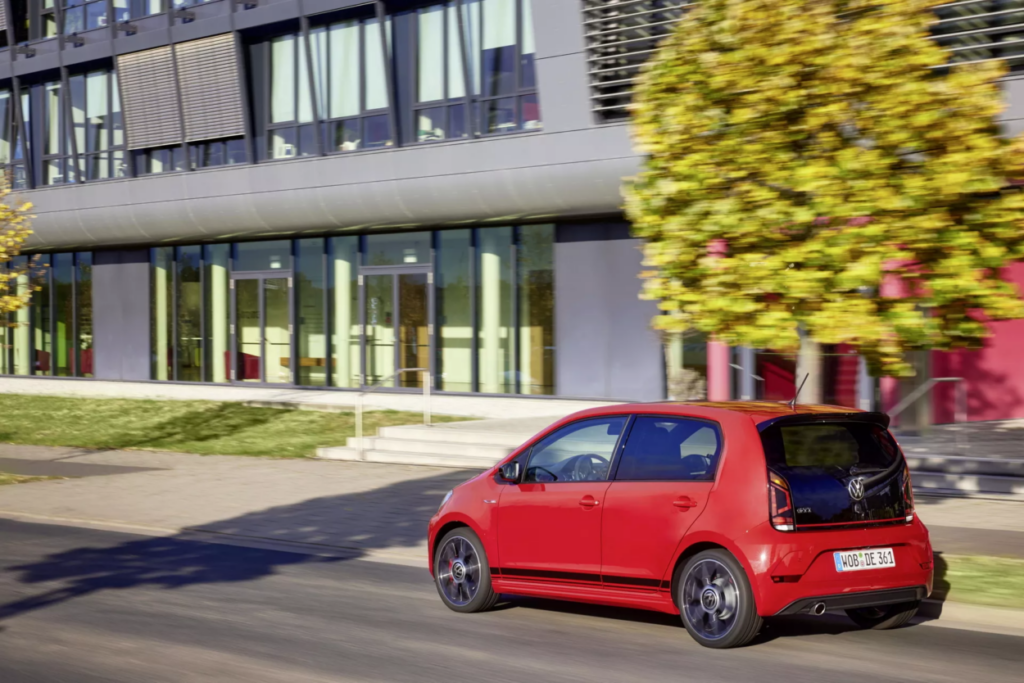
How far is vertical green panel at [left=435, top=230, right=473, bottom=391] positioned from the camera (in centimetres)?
2567

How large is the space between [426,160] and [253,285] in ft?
25.4

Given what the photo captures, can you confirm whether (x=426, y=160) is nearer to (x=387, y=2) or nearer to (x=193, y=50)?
(x=387, y=2)

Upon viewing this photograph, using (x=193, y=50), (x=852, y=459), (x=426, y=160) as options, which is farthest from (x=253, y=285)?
(x=852, y=459)

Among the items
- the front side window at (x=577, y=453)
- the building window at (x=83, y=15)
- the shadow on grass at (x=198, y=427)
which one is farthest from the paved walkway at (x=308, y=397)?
the front side window at (x=577, y=453)

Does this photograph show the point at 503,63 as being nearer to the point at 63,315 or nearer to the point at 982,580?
the point at 982,580

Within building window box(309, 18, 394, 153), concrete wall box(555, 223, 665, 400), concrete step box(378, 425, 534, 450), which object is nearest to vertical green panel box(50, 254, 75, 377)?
building window box(309, 18, 394, 153)

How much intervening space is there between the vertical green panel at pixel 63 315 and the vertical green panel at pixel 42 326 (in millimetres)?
229

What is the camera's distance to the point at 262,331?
2970cm

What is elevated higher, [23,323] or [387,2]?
[387,2]

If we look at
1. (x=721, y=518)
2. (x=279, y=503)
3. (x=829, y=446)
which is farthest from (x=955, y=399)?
(x=721, y=518)

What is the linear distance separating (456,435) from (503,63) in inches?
312

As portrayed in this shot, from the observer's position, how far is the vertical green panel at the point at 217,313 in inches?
1209

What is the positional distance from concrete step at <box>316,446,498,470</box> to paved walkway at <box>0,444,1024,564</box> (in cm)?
A: 45

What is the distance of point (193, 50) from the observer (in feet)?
92.2
